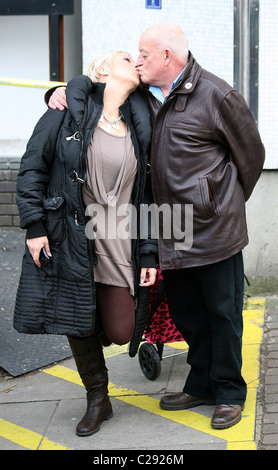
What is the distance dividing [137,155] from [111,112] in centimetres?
25

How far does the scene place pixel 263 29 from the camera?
6.35 meters

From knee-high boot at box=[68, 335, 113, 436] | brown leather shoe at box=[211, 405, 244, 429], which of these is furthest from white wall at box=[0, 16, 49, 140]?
brown leather shoe at box=[211, 405, 244, 429]

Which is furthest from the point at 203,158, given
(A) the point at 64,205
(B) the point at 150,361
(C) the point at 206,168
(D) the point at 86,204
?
(B) the point at 150,361

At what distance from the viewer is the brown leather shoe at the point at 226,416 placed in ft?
A: 13.5

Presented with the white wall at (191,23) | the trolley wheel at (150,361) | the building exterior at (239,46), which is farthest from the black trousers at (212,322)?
the white wall at (191,23)

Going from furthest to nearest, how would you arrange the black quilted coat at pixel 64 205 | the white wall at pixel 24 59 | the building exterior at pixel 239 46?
the white wall at pixel 24 59 → the building exterior at pixel 239 46 → the black quilted coat at pixel 64 205

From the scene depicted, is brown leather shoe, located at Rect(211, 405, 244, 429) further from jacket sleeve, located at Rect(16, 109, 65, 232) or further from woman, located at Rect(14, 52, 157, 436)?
jacket sleeve, located at Rect(16, 109, 65, 232)

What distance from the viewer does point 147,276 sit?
13.4 ft

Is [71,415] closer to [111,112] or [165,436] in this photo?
[165,436]

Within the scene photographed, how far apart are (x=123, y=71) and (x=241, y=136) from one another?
68cm

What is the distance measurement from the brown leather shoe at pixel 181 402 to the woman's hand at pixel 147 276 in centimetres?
75

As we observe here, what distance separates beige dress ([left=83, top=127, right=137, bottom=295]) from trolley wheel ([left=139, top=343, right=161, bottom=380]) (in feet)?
2.92

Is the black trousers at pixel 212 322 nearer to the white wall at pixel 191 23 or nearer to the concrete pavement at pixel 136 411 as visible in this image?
the concrete pavement at pixel 136 411
